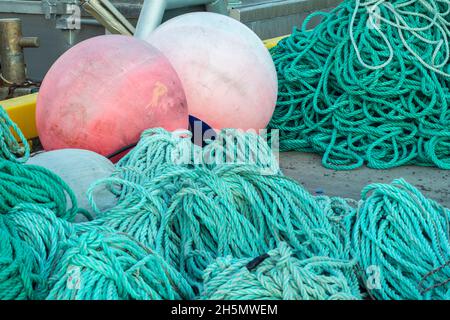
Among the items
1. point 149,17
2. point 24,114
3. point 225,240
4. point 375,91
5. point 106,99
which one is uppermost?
point 149,17

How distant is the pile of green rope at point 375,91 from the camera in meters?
4.15

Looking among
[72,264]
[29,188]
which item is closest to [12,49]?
[29,188]

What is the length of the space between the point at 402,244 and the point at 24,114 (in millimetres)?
2610

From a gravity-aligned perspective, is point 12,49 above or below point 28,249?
below

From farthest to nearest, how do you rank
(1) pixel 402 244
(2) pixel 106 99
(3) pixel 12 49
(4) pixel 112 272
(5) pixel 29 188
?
(3) pixel 12 49
(2) pixel 106 99
(1) pixel 402 244
(5) pixel 29 188
(4) pixel 112 272

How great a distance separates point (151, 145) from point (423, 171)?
1833 mm

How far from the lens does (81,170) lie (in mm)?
2924

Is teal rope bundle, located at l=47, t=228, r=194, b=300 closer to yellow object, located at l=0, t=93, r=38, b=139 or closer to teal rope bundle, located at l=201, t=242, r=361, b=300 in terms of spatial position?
teal rope bundle, located at l=201, t=242, r=361, b=300

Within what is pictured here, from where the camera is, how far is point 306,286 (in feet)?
6.84

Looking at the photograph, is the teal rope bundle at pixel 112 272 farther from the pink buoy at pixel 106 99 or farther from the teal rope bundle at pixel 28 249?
the pink buoy at pixel 106 99

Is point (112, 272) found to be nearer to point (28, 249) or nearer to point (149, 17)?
point (28, 249)

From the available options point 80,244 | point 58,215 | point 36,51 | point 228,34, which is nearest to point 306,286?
point 80,244

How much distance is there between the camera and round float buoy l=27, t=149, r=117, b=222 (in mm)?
2822

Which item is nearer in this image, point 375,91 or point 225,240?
point 225,240
